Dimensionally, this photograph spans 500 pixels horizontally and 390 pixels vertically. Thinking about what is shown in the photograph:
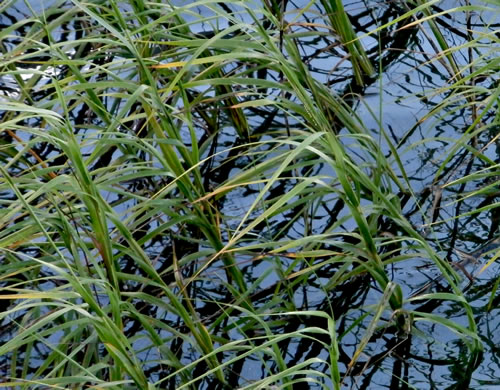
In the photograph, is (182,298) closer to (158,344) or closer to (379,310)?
(158,344)

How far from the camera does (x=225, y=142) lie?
229cm

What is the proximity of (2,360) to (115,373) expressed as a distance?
425 millimetres

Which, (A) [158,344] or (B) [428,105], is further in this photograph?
(B) [428,105]

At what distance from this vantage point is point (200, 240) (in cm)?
185

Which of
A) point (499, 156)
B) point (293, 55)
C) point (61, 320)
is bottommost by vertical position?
point (499, 156)

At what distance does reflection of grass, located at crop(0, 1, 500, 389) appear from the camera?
150cm

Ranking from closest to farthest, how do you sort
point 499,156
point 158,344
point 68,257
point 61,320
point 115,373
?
point 115,373
point 158,344
point 61,320
point 68,257
point 499,156

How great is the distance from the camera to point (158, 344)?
1.59m

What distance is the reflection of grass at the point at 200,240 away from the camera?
150 cm

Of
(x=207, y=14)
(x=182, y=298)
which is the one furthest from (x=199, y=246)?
(x=207, y=14)

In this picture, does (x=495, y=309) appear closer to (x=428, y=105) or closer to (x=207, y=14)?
(x=428, y=105)

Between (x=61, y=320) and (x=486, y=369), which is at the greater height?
(x=61, y=320)

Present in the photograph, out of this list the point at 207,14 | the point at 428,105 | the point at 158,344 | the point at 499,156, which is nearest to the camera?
the point at 158,344

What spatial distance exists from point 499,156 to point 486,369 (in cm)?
64
